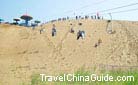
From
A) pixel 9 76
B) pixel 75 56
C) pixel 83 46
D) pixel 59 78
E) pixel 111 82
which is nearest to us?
pixel 111 82

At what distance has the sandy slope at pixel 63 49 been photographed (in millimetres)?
32572

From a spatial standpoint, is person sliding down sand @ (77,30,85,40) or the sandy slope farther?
person sliding down sand @ (77,30,85,40)

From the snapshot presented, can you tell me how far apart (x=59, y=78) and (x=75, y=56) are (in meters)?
20.8

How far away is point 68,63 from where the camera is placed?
34969 millimetres

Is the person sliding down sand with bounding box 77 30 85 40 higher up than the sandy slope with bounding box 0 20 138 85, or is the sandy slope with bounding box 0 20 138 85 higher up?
the person sliding down sand with bounding box 77 30 85 40

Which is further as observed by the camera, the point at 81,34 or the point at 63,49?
the point at 81,34

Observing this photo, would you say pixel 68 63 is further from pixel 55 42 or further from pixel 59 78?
pixel 59 78

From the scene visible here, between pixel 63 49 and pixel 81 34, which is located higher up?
pixel 81 34

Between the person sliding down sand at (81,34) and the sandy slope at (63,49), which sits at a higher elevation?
the person sliding down sand at (81,34)

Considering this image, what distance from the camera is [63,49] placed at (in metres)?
40.9

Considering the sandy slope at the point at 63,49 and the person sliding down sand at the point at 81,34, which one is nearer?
the sandy slope at the point at 63,49

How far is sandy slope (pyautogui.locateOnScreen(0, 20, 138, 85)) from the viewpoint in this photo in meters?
32.6

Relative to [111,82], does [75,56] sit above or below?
below

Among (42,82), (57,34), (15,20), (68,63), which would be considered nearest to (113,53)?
(68,63)
